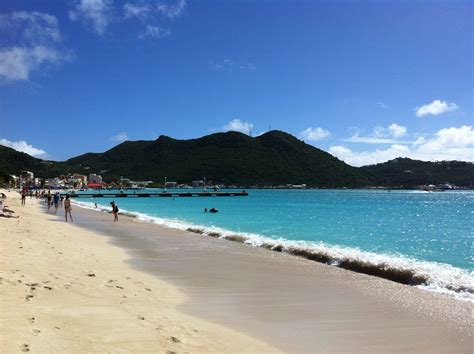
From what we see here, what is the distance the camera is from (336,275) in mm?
12195

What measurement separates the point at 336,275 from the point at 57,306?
7979 millimetres

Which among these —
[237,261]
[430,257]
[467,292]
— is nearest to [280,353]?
[467,292]

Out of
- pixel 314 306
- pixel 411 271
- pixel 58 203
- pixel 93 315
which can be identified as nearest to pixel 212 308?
pixel 314 306

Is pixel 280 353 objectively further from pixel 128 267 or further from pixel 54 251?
pixel 54 251

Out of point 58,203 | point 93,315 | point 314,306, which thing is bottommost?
point 314,306

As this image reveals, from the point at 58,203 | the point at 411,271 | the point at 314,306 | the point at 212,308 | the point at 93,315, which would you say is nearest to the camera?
the point at 93,315

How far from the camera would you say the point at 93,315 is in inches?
251

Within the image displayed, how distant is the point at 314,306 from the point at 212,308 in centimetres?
204

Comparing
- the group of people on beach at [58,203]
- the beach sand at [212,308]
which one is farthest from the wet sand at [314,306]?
the group of people on beach at [58,203]

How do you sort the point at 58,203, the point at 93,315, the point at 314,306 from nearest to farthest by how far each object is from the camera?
the point at 93,315, the point at 314,306, the point at 58,203

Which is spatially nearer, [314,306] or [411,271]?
[314,306]

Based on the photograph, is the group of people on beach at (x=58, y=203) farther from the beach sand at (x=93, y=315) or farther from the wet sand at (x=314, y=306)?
the beach sand at (x=93, y=315)

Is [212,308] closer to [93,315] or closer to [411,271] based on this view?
[93,315]

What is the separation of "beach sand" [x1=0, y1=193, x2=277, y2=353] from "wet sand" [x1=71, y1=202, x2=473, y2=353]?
589 millimetres
